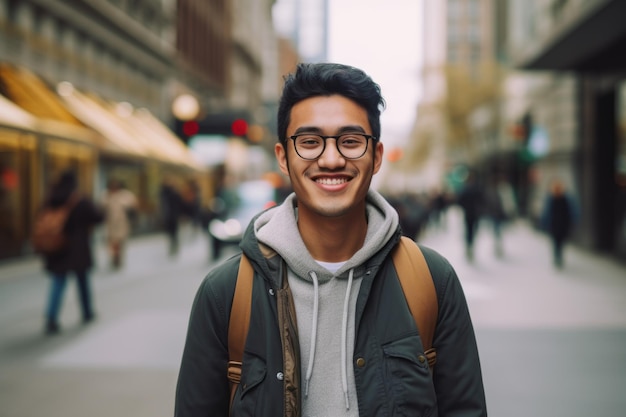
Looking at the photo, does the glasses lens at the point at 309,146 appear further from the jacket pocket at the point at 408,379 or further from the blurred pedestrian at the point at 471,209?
the blurred pedestrian at the point at 471,209

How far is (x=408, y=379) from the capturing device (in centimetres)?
191

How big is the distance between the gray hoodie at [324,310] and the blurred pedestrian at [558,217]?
12.6 metres

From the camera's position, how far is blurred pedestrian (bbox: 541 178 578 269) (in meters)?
13.8

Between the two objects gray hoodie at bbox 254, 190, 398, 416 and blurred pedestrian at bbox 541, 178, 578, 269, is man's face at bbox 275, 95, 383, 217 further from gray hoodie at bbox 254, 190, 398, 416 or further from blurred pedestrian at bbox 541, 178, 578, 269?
blurred pedestrian at bbox 541, 178, 578, 269

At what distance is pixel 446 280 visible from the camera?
2.05 metres

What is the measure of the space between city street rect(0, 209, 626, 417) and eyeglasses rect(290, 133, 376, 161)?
11.7 feet

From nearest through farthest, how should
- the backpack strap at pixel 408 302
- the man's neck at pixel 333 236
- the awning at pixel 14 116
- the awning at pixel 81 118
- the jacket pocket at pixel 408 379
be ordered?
the jacket pocket at pixel 408 379 → the backpack strap at pixel 408 302 → the man's neck at pixel 333 236 → the awning at pixel 14 116 → the awning at pixel 81 118

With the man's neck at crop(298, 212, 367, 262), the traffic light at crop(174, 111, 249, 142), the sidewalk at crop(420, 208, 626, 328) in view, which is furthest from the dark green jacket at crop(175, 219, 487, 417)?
the traffic light at crop(174, 111, 249, 142)

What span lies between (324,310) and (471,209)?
14334 millimetres

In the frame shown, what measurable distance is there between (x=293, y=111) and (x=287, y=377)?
78cm

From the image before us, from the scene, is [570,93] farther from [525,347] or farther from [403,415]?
[403,415]

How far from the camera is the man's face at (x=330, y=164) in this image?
200cm

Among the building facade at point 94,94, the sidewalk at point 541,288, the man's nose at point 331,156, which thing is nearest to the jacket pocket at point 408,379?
Answer: the man's nose at point 331,156

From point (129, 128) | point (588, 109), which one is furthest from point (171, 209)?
point (588, 109)
